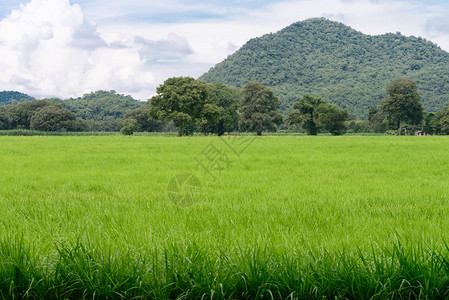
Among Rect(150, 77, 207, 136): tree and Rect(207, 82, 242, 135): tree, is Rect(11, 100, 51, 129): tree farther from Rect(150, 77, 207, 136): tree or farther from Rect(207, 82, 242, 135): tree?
Rect(150, 77, 207, 136): tree

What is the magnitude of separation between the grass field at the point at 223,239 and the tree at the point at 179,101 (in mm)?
46668

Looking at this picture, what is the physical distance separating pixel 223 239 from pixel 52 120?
3360 inches

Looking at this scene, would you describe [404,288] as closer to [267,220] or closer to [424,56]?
[267,220]

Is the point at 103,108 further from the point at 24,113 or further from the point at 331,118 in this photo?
the point at 331,118

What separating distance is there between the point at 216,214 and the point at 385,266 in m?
2.63

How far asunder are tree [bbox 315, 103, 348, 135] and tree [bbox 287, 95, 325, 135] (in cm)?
120

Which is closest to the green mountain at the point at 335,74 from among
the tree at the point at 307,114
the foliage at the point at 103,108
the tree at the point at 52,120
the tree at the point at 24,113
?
the foliage at the point at 103,108

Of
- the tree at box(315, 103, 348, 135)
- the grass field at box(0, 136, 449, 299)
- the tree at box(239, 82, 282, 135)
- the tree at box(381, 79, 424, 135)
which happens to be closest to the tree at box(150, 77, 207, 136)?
the tree at box(239, 82, 282, 135)

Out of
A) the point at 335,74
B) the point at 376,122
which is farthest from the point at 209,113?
the point at 335,74

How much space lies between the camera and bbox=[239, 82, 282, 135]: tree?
7138 centimetres

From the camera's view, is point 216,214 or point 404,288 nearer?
point 404,288

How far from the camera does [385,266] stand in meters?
2.52

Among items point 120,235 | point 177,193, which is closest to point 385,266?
point 120,235

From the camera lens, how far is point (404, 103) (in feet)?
243
